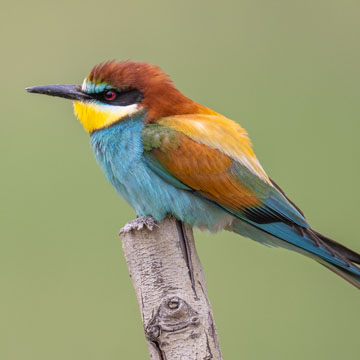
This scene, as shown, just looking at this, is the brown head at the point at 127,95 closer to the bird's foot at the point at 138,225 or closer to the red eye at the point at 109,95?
the red eye at the point at 109,95

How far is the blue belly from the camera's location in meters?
2.76

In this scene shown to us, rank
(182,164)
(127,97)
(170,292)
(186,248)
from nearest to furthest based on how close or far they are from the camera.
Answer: (170,292) < (186,248) < (182,164) < (127,97)

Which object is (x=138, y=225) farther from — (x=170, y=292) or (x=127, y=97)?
(x=127, y=97)

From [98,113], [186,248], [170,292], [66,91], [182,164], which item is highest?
[66,91]

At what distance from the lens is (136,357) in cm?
355

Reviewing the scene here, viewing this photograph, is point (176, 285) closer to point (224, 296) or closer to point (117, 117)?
point (117, 117)

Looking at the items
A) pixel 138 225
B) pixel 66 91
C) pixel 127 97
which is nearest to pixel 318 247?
pixel 138 225

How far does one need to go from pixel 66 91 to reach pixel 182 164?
0.49 metres

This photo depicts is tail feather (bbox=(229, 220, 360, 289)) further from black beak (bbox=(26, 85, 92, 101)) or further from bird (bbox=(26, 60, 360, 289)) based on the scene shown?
black beak (bbox=(26, 85, 92, 101))

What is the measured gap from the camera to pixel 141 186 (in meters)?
2.80

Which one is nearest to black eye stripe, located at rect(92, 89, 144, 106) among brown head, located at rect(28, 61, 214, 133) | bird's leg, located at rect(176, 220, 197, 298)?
brown head, located at rect(28, 61, 214, 133)

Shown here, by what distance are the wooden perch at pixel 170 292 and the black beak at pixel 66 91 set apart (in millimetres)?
599

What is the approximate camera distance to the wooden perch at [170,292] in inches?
87.0

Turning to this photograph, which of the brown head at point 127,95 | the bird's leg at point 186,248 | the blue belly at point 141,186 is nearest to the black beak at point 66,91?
the brown head at point 127,95
